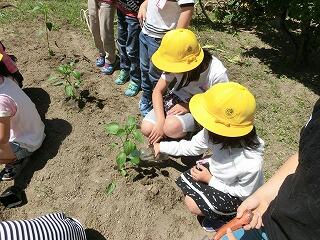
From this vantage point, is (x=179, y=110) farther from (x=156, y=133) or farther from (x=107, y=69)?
(x=107, y=69)

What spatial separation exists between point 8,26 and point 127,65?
1.77m

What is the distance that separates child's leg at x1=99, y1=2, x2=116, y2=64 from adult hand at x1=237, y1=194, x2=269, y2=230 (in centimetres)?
235

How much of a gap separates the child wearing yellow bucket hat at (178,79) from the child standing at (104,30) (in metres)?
1.05

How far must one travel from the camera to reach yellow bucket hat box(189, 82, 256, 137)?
1905mm

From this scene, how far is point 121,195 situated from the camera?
263cm

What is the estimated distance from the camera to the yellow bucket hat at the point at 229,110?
1905 millimetres

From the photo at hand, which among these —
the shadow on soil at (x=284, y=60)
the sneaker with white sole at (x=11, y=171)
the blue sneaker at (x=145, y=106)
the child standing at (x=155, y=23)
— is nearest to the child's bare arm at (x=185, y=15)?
the child standing at (x=155, y=23)

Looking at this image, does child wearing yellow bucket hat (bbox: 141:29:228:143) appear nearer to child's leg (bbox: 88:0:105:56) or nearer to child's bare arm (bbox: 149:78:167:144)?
child's bare arm (bbox: 149:78:167:144)

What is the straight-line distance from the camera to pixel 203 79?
8.44 ft

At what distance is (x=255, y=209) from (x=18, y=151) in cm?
185

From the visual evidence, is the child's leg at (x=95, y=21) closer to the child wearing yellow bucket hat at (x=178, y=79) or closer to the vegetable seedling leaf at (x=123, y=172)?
the child wearing yellow bucket hat at (x=178, y=79)

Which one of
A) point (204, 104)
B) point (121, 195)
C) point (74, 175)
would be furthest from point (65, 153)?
point (204, 104)

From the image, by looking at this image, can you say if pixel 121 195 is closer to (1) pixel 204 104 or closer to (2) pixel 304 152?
(1) pixel 204 104

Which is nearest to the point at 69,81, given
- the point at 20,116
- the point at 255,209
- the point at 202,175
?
the point at 20,116
